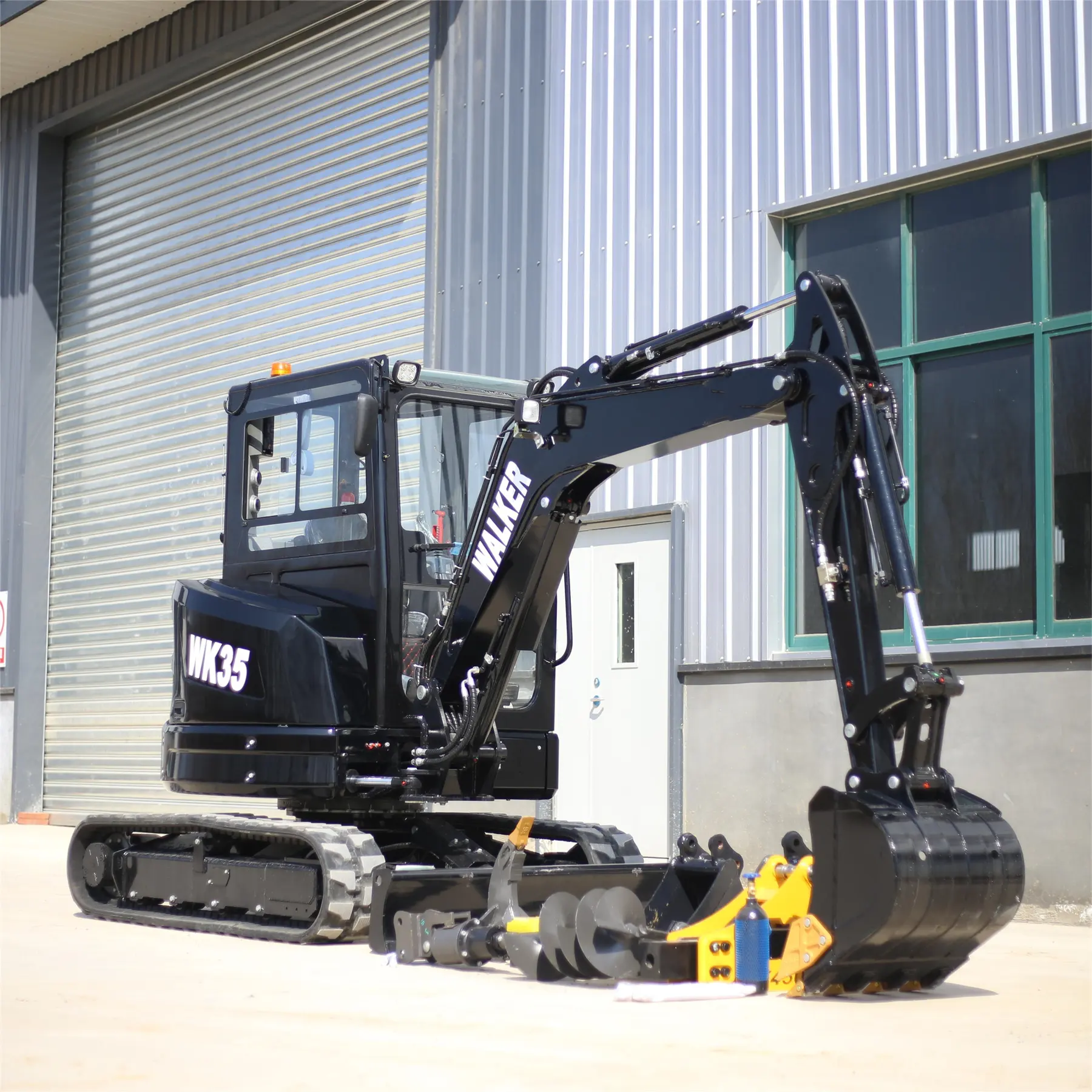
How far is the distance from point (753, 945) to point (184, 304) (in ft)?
43.8

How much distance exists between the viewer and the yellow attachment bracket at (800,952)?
18.4 ft

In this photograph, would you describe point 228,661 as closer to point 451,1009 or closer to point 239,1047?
point 451,1009

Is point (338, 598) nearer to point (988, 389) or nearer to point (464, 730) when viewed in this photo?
point (464, 730)

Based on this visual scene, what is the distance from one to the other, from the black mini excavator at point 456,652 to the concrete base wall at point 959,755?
8.55 feet

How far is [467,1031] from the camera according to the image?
500cm

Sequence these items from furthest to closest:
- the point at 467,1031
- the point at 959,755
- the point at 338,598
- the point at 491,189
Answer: the point at 491,189 → the point at 959,755 → the point at 338,598 → the point at 467,1031

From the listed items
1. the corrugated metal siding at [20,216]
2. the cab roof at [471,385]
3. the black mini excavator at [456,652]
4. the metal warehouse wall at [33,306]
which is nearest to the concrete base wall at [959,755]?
the black mini excavator at [456,652]

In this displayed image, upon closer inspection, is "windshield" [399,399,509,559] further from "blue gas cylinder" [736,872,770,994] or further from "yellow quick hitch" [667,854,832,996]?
"blue gas cylinder" [736,872,770,994]

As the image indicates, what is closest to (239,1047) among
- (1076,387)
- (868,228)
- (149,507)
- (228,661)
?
(228,661)

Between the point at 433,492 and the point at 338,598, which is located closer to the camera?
the point at 338,598

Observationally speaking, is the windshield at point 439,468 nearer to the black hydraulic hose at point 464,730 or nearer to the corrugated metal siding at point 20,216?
the black hydraulic hose at point 464,730

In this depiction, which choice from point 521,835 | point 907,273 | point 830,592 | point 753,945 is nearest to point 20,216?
point 907,273

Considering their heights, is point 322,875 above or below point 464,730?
below

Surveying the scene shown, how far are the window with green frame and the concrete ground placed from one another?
11.2ft
